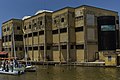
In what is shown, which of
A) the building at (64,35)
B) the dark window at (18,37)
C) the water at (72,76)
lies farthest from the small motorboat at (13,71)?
the dark window at (18,37)

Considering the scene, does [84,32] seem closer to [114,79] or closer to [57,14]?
[57,14]

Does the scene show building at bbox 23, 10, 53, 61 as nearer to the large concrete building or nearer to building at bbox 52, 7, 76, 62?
the large concrete building

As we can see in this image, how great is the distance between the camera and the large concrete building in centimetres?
9594

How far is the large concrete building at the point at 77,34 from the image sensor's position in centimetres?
9594

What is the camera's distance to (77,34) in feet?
328

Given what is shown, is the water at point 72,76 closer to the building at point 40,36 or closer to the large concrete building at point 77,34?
the large concrete building at point 77,34

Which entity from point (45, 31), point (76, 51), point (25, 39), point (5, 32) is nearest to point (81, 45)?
point (76, 51)

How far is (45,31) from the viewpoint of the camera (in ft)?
368

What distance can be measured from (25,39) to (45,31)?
79.4 ft

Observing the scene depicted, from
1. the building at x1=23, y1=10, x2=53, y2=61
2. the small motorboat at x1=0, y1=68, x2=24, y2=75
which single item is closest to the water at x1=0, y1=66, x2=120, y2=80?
the small motorboat at x1=0, y1=68, x2=24, y2=75

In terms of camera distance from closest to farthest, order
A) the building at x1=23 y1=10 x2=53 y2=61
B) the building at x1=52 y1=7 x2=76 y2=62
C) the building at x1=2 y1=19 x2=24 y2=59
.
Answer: the building at x1=52 y1=7 x2=76 y2=62 < the building at x1=23 y1=10 x2=53 y2=61 < the building at x1=2 y1=19 x2=24 y2=59

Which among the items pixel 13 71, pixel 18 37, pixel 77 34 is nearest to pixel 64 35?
pixel 77 34

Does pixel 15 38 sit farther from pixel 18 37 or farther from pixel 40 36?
pixel 40 36

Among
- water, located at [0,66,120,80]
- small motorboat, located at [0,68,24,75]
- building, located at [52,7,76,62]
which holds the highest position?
building, located at [52,7,76,62]
